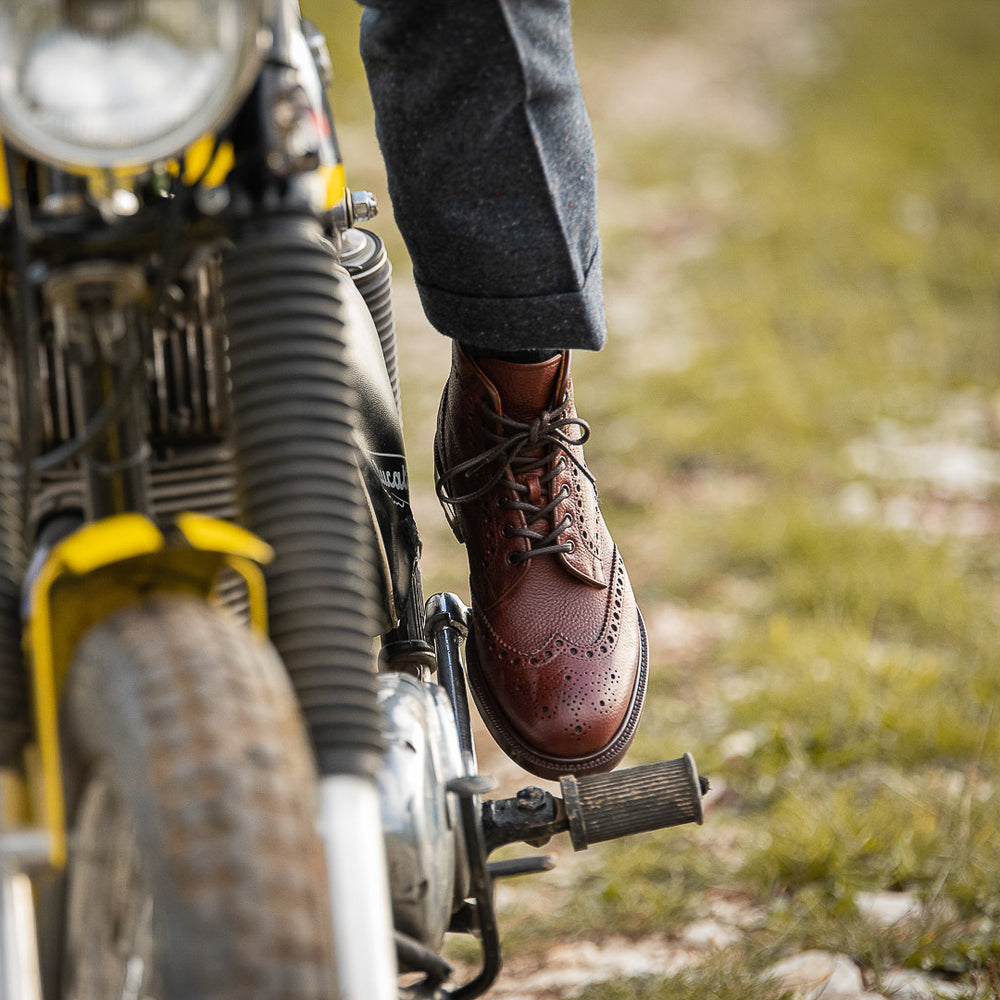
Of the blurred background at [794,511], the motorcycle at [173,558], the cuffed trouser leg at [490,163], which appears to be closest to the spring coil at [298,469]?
the motorcycle at [173,558]

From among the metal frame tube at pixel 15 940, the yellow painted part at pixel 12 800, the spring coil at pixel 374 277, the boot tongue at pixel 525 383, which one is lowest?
the metal frame tube at pixel 15 940

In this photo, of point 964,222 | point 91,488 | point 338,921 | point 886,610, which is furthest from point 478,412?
point 964,222

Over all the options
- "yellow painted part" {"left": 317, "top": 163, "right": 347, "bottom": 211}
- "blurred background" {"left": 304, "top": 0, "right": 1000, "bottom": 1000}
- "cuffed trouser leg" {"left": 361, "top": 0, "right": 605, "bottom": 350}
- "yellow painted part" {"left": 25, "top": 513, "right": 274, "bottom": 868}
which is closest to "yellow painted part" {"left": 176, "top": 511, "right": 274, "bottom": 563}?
"yellow painted part" {"left": 25, "top": 513, "right": 274, "bottom": 868}

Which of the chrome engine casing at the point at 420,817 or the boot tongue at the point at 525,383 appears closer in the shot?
the chrome engine casing at the point at 420,817

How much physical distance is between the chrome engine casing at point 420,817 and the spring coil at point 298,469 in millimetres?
257

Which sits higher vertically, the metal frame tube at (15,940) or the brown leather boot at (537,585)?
the brown leather boot at (537,585)

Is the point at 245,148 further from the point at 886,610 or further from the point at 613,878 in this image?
the point at 886,610

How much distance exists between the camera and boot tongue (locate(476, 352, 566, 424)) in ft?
3.97

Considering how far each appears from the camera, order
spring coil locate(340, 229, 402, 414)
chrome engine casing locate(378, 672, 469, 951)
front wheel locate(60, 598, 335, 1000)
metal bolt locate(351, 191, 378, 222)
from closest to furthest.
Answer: front wheel locate(60, 598, 335, 1000), chrome engine casing locate(378, 672, 469, 951), metal bolt locate(351, 191, 378, 222), spring coil locate(340, 229, 402, 414)

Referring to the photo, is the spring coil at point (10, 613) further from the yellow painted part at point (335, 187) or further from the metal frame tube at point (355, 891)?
the yellow painted part at point (335, 187)

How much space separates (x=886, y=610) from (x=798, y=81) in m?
6.07

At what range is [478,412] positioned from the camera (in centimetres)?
123

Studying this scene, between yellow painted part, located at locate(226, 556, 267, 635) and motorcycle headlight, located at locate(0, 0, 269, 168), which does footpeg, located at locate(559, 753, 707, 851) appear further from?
motorcycle headlight, located at locate(0, 0, 269, 168)

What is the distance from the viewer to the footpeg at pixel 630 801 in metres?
0.98
